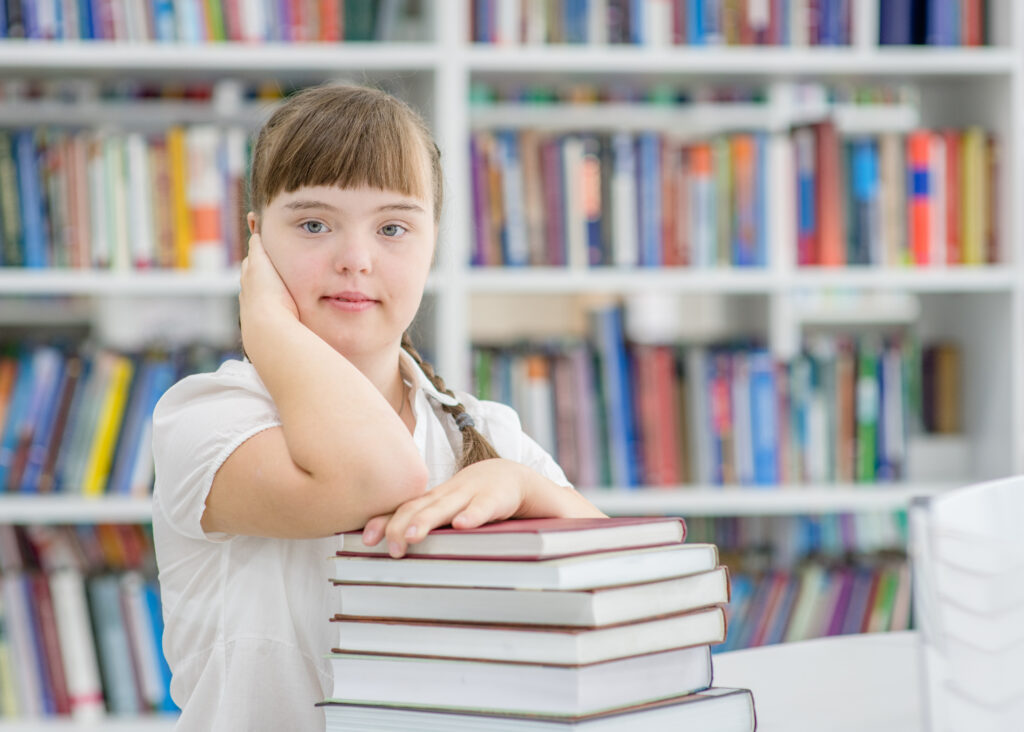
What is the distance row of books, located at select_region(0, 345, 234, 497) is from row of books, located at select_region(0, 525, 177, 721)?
0.58 ft

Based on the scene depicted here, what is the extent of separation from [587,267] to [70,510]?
103cm

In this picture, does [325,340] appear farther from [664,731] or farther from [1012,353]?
[1012,353]

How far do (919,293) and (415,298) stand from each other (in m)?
1.80

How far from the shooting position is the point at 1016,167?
2191mm

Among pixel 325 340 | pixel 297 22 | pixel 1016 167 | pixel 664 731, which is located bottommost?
pixel 664 731

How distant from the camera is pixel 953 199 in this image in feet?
7.33

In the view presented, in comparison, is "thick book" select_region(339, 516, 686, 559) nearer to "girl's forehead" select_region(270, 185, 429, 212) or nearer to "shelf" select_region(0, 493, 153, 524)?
"girl's forehead" select_region(270, 185, 429, 212)

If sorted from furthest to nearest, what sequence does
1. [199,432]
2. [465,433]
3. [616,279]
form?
1. [616,279]
2. [465,433]
3. [199,432]

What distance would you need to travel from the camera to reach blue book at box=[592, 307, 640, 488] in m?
2.19

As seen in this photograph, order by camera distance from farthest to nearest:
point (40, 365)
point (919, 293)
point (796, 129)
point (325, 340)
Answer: point (919, 293) < point (796, 129) < point (40, 365) < point (325, 340)

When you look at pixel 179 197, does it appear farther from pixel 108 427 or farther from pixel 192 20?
pixel 108 427

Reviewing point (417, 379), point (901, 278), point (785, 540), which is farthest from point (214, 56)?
point (785, 540)

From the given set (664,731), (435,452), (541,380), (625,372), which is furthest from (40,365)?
(664,731)

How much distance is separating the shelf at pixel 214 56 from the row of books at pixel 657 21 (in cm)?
15
